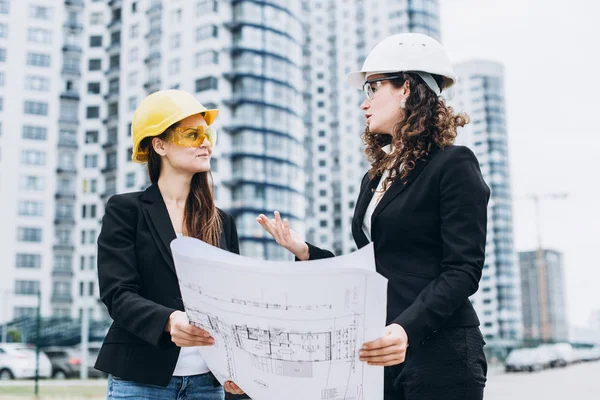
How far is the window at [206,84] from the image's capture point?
55.9 m

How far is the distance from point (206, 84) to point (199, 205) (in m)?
54.2

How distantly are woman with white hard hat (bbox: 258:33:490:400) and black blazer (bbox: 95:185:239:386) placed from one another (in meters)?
0.41

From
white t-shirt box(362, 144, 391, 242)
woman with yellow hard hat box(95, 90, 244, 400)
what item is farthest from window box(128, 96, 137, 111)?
white t-shirt box(362, 144, 391, 242)

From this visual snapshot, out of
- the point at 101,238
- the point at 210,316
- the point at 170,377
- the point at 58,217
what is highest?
the point at 58,217

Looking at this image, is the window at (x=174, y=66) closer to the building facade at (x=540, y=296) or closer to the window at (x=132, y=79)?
the window at (x=132, y=79)

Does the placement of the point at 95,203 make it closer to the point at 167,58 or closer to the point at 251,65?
the point at 167,58

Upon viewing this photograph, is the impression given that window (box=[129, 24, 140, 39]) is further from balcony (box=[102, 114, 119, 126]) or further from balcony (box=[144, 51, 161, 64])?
balcony (box=[102, 114, 119, 126])

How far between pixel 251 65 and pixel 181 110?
2193 inches

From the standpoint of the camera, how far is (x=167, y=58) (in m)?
58.1

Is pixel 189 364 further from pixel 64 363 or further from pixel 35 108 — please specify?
pixel 35 108

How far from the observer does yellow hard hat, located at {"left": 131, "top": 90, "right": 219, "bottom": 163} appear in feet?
9.39

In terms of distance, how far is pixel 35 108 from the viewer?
61.8 metres

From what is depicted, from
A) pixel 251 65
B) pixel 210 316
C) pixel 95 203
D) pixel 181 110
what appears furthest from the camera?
pixel 95 203

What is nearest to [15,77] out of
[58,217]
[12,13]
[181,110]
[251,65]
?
[12,13]
